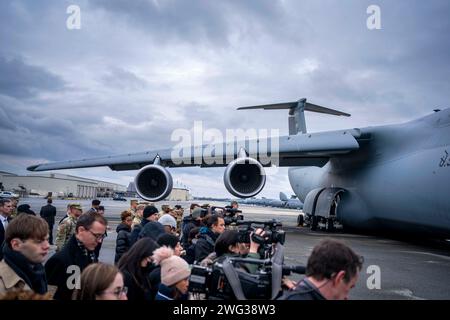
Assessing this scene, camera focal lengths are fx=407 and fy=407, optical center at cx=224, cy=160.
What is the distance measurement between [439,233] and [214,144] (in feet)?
24.9

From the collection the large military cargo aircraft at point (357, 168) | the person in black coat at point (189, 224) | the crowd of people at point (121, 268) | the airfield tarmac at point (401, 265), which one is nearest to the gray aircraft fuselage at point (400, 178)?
the large military cargo aircraft at point (357, 168)

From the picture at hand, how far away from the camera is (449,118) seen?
1079cm

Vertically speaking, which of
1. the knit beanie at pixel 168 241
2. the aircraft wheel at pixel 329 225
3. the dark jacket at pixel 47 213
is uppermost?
the knit beanie at pixel 168 241

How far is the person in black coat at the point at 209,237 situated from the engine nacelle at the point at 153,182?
27.7 ft

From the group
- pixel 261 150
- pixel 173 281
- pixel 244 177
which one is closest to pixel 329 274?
pixel 173 281

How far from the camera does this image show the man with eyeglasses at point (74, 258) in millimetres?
3303

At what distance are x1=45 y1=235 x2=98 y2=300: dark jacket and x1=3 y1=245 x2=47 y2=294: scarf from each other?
264 millimetres

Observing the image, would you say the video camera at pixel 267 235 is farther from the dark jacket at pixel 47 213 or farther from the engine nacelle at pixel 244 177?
the dark jacket at pixel 47 213

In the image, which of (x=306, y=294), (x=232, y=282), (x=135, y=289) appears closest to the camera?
(x=306, y=294)

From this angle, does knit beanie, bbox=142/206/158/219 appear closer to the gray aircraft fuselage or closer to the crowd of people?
the crowd of people

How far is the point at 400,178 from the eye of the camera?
1157 cm

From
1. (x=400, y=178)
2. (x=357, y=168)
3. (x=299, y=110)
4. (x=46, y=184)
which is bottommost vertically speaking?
(x=400, y=178)

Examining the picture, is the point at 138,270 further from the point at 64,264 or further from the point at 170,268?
the point at 64,264

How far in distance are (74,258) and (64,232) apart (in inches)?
156
